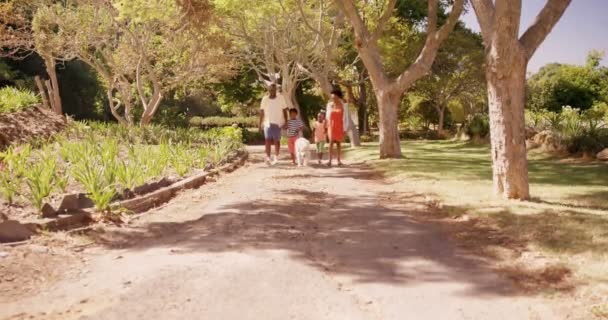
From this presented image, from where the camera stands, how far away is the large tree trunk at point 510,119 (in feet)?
22.0

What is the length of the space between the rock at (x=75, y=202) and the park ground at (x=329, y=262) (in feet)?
1.84

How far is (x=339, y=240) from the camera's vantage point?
532 cm

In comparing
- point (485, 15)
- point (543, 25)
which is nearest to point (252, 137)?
point (485, 15)

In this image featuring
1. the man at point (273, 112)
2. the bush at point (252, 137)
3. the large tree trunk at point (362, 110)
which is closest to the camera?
the man at point (273, 112)

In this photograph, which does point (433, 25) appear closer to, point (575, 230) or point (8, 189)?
point (575, 230)

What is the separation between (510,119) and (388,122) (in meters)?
6.99

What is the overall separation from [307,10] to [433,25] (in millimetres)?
7934

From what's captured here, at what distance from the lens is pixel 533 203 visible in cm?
658

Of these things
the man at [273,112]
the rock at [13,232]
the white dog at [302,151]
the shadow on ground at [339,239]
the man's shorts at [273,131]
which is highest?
the man at [273,112]

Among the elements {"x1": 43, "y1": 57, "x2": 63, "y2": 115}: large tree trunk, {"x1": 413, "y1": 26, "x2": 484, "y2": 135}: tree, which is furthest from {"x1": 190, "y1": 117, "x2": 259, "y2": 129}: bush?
{"x1": 43, "y1": 57, "x2": 63, "y2": 115}: large tree trunk

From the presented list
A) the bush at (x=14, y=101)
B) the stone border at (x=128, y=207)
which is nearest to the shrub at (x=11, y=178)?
the stone border at (x=128, y=207)

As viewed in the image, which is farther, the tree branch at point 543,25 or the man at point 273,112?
the man at point 273,112

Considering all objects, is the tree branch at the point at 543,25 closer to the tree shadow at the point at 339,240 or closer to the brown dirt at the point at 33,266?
the tree shadow at the point at 339,240

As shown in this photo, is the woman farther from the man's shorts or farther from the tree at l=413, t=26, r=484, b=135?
the tree at l=413, t=26, r=484, b=135
